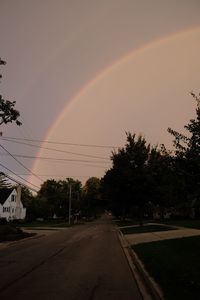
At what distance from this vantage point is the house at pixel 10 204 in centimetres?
9494

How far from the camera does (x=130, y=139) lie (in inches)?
2000

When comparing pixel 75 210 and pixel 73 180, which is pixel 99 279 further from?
pixel 73 180

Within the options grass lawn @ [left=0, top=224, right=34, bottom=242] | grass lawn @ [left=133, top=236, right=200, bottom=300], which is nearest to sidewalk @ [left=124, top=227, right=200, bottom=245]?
grass lawn @ [left=0, top=224, right=34, bottom=242]

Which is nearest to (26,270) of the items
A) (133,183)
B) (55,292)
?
(55,292)

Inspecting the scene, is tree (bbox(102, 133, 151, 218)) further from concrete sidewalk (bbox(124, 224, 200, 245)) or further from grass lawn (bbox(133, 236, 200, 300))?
grass lawn (bbox(133, 236, 200, 300))

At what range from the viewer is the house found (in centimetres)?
9494

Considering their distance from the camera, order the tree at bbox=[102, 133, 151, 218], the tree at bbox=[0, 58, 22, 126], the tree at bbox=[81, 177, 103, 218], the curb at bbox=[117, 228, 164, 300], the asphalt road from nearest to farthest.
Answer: the curb at bbox=[117, 228, 164, 300], the asphalt road, the tree at bbox=[0, 58, 22, 126], the tree at bbox=[102, 133, 151, 218], the tree at bbox=[81, 177, 103, 218]

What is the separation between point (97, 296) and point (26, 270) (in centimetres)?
536

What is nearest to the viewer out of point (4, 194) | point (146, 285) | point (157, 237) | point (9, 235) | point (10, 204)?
point (146, 285)

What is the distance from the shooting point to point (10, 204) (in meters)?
98.6

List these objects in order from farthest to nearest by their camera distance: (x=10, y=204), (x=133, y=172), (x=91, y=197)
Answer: (x=91, y=197)
(x=10, y=204)
(x=133, y=172)

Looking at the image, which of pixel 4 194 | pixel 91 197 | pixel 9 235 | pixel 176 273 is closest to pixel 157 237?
pixel 9 235

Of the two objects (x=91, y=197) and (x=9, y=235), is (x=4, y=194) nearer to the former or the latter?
(x=91, y=197)

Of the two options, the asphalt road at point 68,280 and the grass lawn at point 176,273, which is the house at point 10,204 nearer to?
the asphalt road at point 68,280
